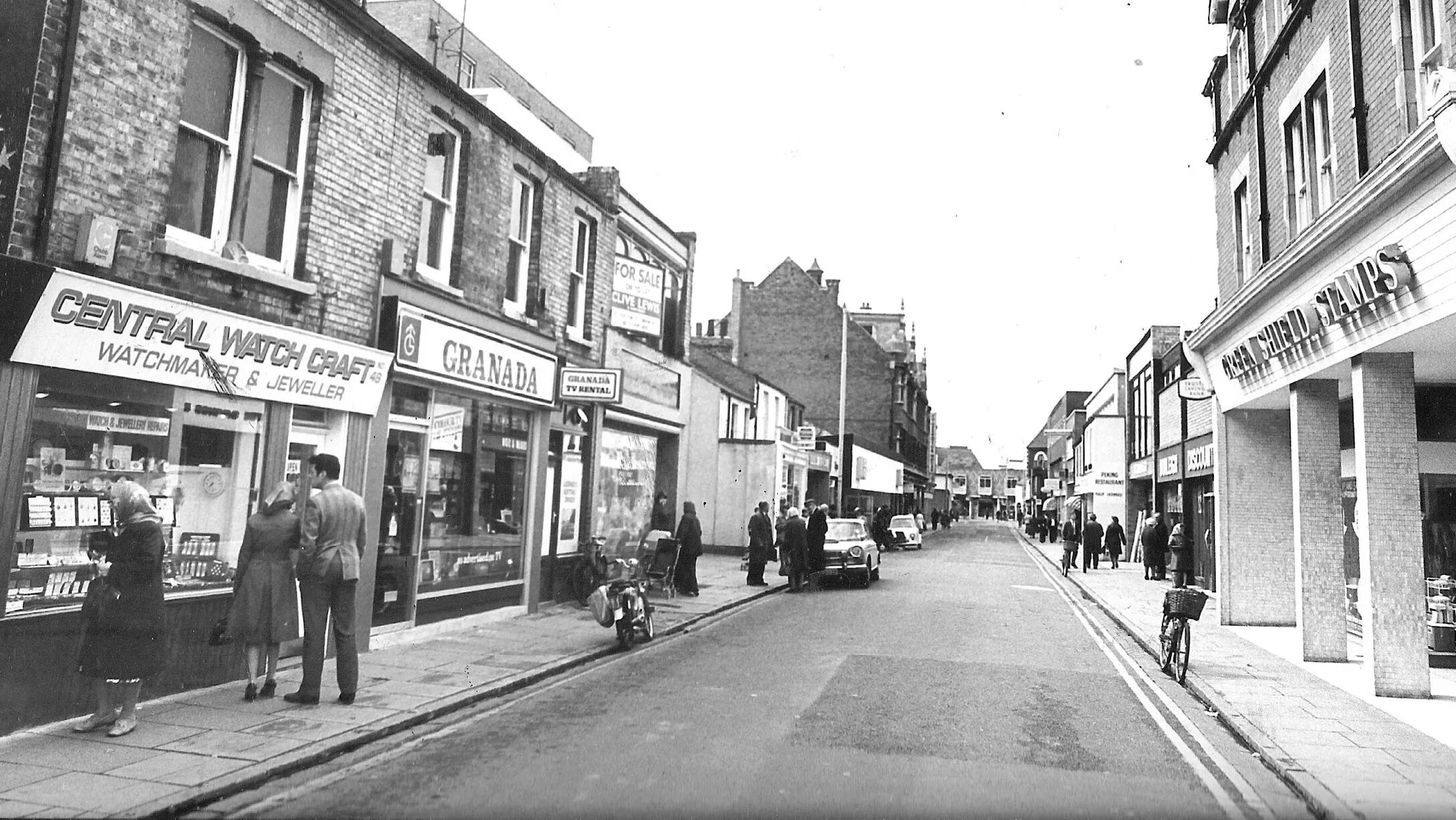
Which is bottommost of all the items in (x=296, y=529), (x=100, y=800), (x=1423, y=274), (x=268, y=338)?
(x=100, y=800)

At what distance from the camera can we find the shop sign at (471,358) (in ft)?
34.5

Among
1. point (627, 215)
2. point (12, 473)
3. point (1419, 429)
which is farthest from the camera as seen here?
point (627, 215)

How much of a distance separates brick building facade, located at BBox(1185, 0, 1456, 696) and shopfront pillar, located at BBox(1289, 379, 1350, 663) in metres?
0.02

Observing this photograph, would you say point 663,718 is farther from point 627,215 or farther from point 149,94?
point 627,215

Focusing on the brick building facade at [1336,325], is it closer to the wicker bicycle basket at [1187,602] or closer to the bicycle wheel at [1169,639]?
the wicker bicycle basket at [1187,602]

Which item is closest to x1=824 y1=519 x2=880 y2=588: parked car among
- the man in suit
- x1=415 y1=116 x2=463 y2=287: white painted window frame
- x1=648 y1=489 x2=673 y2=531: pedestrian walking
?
x1=648 y1=489 x2=673 y2=531: pedestrian walking

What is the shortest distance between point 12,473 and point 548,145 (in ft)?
34.3

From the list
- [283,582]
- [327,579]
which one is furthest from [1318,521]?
[283,582]

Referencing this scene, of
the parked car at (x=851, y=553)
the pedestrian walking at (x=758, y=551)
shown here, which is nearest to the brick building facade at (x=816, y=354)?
the parked car at (x=851, y=553)

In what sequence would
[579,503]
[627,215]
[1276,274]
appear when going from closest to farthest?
[1276,274] → [579,503] → [627,215]

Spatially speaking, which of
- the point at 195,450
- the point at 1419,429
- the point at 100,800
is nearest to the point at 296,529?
the point at 195,450

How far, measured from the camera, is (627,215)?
55.6 ft

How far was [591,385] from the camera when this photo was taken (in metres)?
13.7

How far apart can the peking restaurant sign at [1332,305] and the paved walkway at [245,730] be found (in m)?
8.68
